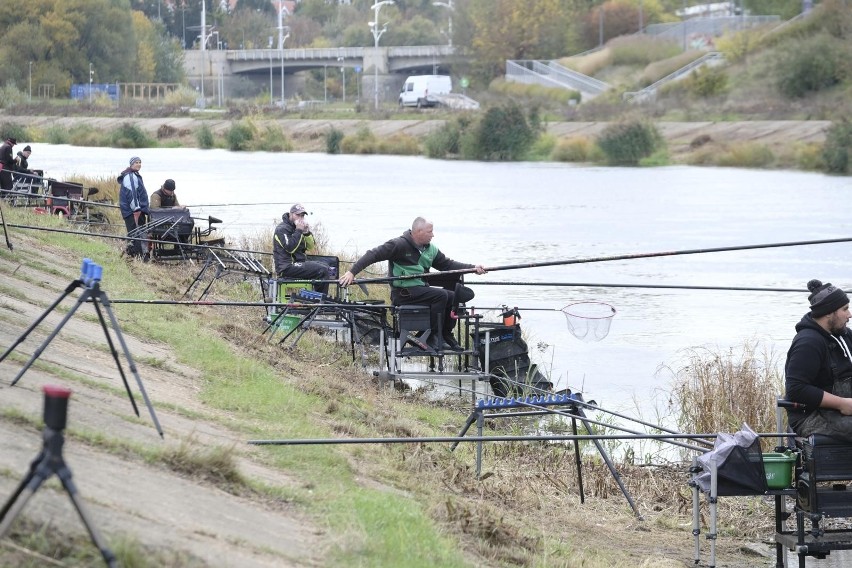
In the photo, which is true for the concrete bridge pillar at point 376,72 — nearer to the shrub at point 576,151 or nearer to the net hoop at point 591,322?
the shrub at point 576,151

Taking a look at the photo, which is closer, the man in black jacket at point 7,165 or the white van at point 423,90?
the man in black jacket at point 7,165

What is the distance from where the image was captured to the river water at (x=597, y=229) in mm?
16594

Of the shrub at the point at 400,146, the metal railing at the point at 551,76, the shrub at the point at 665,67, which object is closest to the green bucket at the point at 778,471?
the shrub at the point at 400,146

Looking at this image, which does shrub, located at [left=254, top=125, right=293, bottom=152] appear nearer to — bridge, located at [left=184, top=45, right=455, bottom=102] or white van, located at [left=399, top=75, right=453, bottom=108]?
white van, located at [left=399, top=75, right=453, bottom=108]

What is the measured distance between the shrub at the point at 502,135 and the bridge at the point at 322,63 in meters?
36.2

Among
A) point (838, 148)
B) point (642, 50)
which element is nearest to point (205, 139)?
point (642, 50)

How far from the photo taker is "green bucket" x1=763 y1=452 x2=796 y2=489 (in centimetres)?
714

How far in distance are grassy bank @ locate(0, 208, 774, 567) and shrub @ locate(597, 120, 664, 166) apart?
38.7 meters

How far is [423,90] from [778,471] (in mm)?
72994

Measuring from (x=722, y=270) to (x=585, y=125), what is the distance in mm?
38480

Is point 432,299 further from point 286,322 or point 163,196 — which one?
point 163,196

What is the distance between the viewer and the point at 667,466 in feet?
33.7

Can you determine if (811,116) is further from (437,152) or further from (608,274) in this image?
(608,274)

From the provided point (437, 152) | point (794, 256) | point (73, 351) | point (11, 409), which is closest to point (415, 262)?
point (73, 351)
